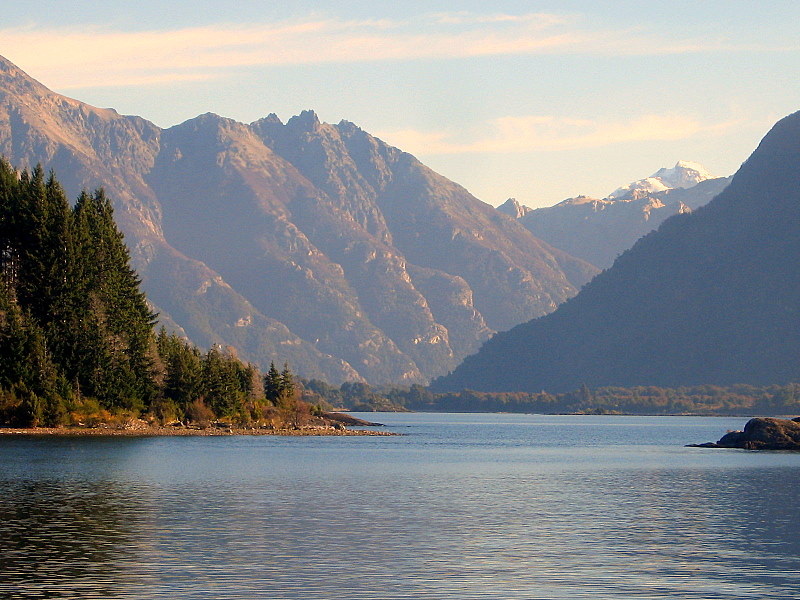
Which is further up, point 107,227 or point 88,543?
point 107,227

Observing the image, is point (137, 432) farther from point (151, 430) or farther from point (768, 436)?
point (768, 436)

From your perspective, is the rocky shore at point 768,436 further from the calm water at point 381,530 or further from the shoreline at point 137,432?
the shoreline at point 137,432

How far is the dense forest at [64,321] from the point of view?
142 m

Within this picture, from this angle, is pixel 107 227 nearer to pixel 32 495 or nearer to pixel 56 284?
pixel 56 284

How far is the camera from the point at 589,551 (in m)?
55.1

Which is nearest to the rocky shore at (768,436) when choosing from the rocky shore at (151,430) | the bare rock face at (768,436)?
the bare rock face at (768,436)

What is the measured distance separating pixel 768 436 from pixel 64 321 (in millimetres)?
89249

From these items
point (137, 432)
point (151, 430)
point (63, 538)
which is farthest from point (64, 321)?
point (63, 538)

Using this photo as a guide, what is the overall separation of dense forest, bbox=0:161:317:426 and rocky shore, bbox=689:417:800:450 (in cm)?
7650

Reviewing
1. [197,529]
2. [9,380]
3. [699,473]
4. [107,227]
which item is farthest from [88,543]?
[107,227]

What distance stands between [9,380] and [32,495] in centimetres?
7041

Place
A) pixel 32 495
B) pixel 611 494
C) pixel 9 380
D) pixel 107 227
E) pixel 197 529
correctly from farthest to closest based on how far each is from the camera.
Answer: pixel 107 227
pixel 9 380
pixel 611 494
pixel 32 495
pixel 197 529

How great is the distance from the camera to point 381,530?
201 feet

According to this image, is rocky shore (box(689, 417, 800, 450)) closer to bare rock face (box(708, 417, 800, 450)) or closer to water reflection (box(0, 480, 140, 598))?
bare rock face (box(708, 417, 800, 450))
